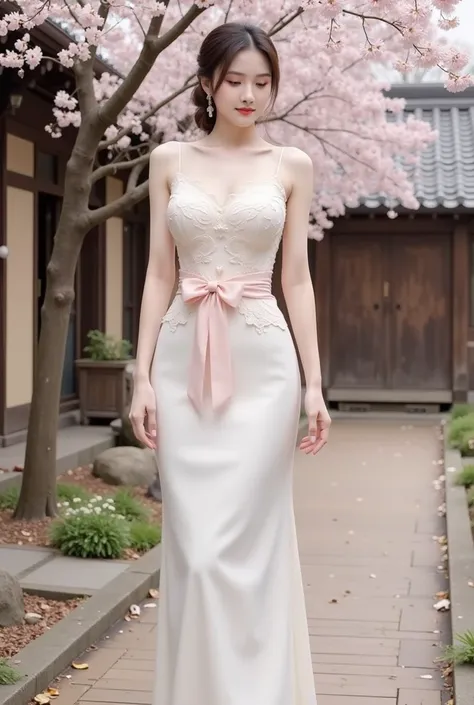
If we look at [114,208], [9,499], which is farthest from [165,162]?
[9,499]

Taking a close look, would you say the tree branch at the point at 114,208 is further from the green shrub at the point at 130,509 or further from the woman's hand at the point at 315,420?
the woman's hand at the point at 315,420

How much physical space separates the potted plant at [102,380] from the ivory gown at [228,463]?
301 inches

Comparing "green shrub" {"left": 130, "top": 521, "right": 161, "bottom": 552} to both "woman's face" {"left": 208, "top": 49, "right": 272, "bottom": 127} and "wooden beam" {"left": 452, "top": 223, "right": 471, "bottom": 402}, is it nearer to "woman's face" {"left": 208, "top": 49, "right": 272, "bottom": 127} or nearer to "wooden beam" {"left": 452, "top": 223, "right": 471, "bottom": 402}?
"woman's face" {"left": 208, "top": 49, "right": 272, "bottom": 127}

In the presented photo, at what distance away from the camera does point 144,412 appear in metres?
2.92

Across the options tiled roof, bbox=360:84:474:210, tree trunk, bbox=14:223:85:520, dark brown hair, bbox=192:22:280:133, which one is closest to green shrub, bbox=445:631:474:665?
dark brown hair, bbox=192:22:280:133

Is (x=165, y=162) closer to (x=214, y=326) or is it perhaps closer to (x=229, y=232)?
(x=229, y=232)

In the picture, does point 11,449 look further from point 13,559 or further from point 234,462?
point 234,462

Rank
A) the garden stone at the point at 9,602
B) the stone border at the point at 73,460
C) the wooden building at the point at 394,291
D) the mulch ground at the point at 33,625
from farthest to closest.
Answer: the wooden building at the point at 394,291 → the stone border at the point at 73,460 → the garden stone at the point at 9,602 → the mulch ground at the point at 33,625

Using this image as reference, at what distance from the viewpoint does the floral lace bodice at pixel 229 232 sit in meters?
2.92

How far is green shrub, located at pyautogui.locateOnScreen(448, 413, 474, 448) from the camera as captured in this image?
401 inches

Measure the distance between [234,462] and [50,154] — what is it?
25.9 ft

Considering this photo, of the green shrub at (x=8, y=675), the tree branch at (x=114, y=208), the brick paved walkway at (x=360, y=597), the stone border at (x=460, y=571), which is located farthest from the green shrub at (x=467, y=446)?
Result: the green shrub at (x=8, y=675)

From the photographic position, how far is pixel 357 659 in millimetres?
4426

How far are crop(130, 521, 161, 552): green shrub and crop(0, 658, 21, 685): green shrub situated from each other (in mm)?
2168
